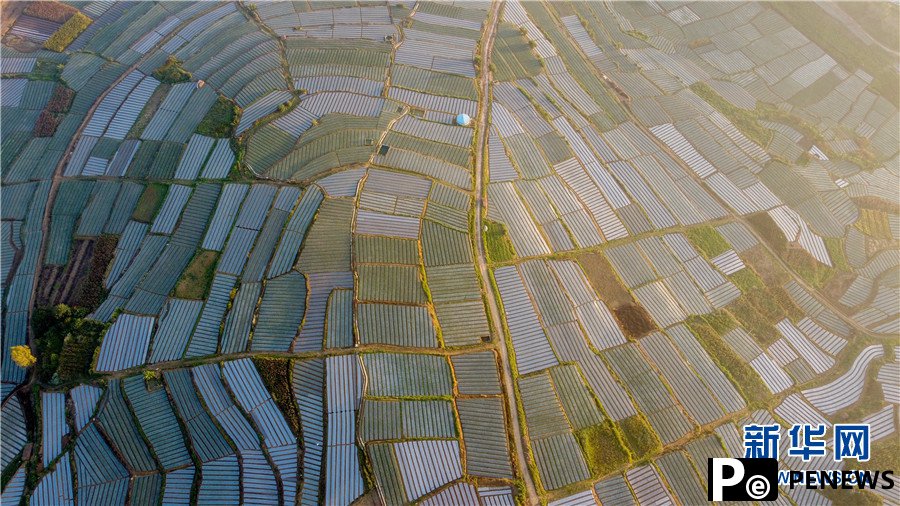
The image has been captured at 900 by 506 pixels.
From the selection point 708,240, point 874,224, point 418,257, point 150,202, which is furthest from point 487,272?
point 874,224

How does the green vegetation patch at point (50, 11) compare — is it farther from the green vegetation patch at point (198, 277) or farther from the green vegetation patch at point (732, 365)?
the green vegetation patch at point (732, 365)

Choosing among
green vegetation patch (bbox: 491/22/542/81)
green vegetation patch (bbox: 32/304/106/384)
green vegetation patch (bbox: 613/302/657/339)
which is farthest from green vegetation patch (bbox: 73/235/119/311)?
green vegetation patch (bbox: 613/302/657/339)

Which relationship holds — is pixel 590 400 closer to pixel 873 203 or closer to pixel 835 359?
pixel 835 359

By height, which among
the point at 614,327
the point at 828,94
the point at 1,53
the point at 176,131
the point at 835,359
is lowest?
the point at 835,359

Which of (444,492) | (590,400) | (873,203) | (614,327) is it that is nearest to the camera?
(444,492)

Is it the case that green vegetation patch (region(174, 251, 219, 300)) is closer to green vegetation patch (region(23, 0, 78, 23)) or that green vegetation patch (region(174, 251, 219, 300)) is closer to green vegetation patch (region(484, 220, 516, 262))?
green vegetation patch (region(484, 220, 516, 262))

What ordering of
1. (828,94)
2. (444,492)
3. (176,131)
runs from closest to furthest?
(444,492) < (176,131) < (828,94)

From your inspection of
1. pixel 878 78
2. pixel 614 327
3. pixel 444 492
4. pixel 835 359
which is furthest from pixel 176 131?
pixel 878 78
